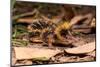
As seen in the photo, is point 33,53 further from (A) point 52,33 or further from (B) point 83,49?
(B) point 83,49

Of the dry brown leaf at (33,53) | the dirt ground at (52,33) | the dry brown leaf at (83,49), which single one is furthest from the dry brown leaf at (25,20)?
the dry brown leaf at (83,49)

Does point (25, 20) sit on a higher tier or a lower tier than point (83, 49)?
higher

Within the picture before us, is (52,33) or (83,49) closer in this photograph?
(52,33)

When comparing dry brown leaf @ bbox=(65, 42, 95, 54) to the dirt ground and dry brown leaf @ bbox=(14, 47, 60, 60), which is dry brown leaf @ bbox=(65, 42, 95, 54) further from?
dry brown leaf @ bbox=(14, 47, 60, 60)

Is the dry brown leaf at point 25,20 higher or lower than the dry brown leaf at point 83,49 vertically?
higher

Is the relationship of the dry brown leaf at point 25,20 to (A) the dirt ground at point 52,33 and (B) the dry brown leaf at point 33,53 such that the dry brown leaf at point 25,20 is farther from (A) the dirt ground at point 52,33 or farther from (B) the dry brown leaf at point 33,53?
(B) the dry brown leaf at point 33,53

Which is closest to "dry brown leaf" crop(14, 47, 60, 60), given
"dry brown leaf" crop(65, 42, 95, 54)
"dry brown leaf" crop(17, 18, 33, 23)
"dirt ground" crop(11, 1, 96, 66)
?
"dirt ground" crop(11, 1, 96, 66)

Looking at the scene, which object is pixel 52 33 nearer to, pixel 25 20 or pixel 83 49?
pixel 25 20

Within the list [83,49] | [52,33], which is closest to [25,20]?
[52,33]

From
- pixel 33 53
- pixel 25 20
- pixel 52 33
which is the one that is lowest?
pixel 33 53

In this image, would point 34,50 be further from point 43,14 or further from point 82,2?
point 82,2

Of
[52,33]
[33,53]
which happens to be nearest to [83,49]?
[52,33]
